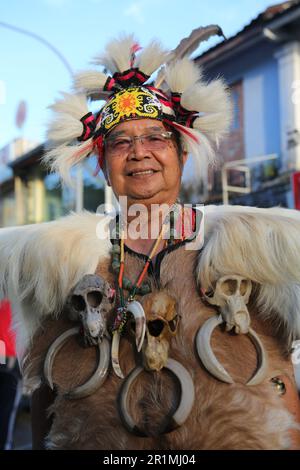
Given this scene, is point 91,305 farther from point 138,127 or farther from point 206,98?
point 206,98

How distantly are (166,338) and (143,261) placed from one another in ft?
0.96

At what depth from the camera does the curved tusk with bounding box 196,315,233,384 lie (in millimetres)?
1286

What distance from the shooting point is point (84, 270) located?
1513 millimetres

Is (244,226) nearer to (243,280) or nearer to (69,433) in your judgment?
(243,280)

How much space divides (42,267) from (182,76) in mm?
772

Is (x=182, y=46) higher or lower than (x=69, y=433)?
higher

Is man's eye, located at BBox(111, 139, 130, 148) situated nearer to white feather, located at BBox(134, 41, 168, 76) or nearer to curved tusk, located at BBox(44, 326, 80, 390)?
white feather, located at BBox(134, 41, 168, 76)

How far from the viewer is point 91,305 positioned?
4.66 ft

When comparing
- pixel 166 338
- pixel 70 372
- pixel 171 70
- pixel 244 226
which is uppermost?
pixel 171 70

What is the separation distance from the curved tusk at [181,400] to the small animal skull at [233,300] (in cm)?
17

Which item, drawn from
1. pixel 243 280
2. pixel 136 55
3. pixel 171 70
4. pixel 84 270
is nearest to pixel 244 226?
pixel 243 280

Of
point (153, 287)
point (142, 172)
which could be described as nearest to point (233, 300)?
point (153, 287)

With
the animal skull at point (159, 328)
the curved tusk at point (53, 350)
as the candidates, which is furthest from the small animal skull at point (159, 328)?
the curved tusk at point (53, 350)
